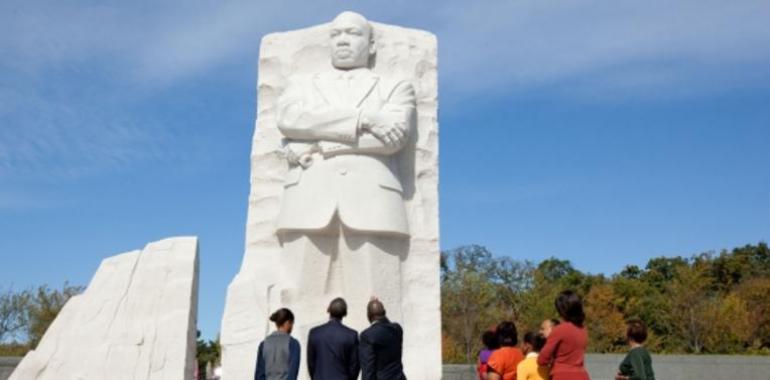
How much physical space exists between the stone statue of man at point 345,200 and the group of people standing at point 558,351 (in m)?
1.45

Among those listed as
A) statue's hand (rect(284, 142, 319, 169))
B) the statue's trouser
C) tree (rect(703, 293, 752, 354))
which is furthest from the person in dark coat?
tree (rect(703, 293, 752, 354))

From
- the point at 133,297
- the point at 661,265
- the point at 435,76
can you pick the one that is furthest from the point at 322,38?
the point at 661,265

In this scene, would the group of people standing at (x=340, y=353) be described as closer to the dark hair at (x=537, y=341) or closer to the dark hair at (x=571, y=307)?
the dark hair at (x=537, y=341)

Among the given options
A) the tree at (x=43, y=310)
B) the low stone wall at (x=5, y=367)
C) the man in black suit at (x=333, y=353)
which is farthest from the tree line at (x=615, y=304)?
the man in black suit at (x=333, y=353)

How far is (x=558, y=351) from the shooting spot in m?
4.43

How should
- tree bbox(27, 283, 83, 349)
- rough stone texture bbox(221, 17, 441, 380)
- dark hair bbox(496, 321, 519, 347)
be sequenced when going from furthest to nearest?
tree bbox(27, 283, 83, 349) → rough stone texture bbox(221, 17, 441, 380) → dark hair bbox(496, 321, 519, 347)

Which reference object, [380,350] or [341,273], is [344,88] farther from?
[380,350]

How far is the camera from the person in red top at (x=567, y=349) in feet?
14.4

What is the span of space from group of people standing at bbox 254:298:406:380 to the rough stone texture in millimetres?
2110

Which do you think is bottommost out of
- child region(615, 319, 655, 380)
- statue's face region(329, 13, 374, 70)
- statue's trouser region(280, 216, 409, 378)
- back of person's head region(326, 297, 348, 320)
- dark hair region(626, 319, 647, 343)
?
child region(615, 319, 655, 380)

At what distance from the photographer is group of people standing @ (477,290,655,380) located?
4.41 meters

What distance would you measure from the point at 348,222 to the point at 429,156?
1301 millimetres

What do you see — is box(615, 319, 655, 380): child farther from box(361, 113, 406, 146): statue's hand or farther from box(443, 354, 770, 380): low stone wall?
box(443, 354, 770, 380): low stone wall

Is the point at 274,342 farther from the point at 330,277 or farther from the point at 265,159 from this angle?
the point at 265,159
